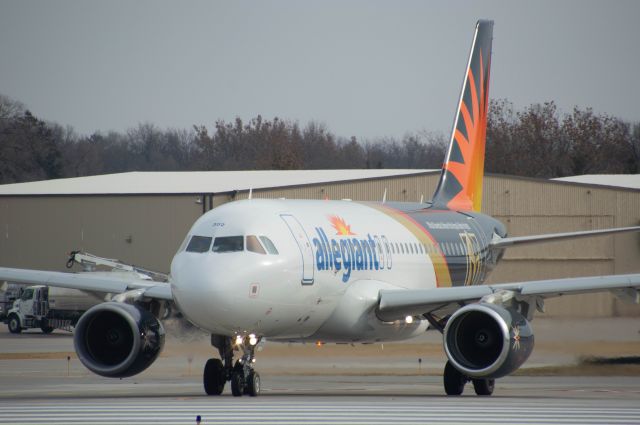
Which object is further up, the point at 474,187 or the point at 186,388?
the point at 474,187

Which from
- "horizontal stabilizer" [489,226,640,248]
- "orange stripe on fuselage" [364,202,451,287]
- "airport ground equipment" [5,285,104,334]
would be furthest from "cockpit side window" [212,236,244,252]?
"airport ground equipment" [5,285,104,334]

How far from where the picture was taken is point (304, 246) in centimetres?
2644

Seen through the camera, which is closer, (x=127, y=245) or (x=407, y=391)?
(x=407, y=391)

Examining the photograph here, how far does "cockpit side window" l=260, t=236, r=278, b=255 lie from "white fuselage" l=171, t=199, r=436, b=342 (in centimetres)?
3

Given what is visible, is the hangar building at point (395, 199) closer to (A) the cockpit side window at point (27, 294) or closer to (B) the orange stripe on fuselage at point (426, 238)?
(A) the cockpit side window at point (27, 294)

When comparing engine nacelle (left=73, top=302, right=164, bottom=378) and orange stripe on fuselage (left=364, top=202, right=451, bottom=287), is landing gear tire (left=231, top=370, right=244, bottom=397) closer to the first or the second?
engine nacelle (left=73, top=302, right=164, bottom=378)

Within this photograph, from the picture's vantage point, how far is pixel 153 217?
2287 inches

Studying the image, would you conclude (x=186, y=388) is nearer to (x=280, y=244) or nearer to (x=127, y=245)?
(x=280, y=244)

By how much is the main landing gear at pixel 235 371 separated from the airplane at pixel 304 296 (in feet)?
0.08

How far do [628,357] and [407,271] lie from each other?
28.0 feet

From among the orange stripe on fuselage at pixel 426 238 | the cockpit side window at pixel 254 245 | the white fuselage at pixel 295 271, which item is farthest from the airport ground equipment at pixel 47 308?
the cockpit side window at pixel 254 245

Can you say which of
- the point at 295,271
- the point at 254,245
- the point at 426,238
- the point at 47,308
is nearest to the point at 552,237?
the point at 426,238

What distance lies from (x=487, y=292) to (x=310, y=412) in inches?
278

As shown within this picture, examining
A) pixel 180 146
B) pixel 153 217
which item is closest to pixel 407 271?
pixel 153 217
